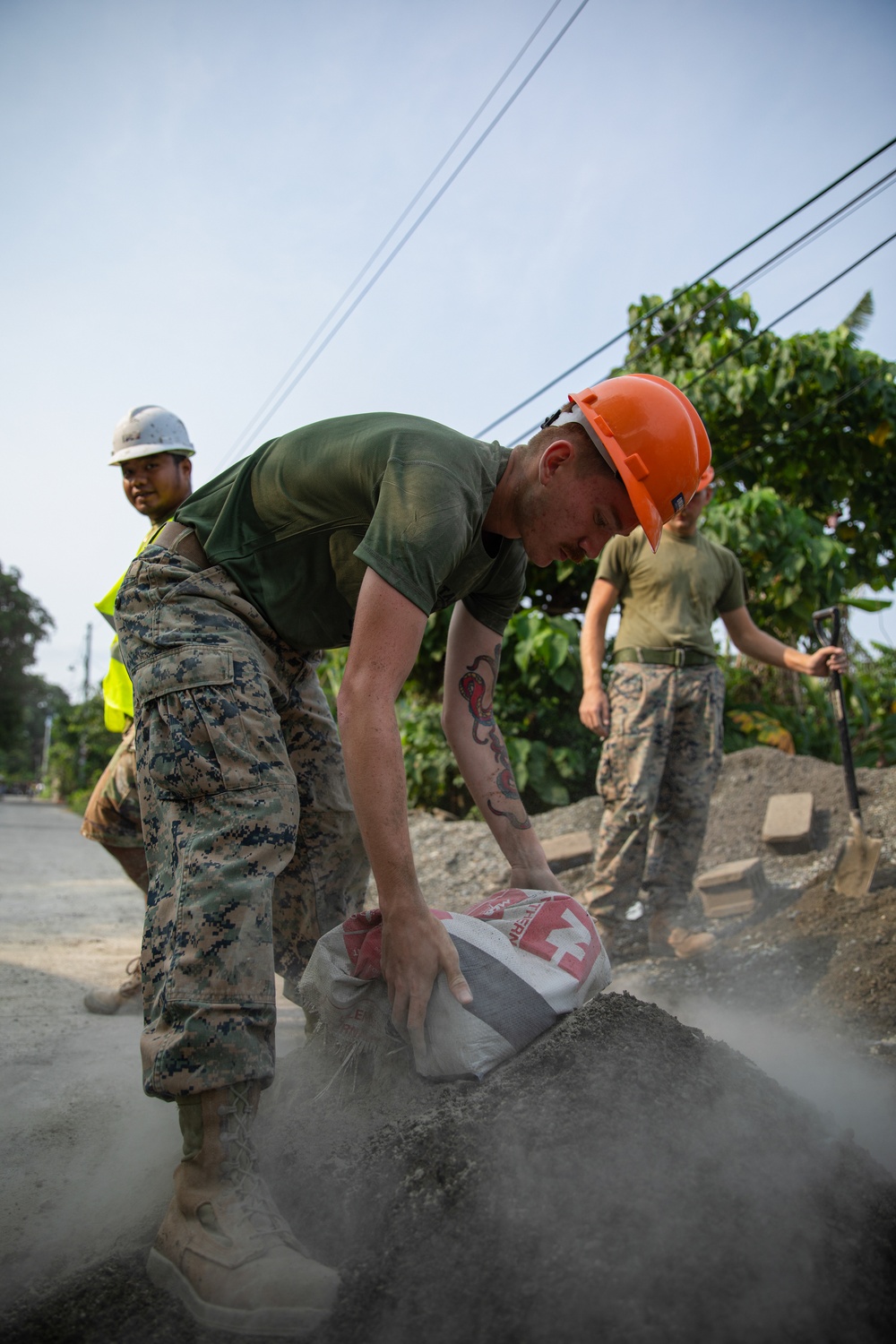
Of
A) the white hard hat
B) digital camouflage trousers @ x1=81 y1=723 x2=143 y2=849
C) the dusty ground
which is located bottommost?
the dusty ground

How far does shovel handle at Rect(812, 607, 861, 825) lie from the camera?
413cm

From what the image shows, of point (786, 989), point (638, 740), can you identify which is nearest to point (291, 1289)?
point (786, 989)

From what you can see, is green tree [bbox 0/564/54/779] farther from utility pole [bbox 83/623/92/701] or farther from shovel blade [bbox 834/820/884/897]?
shovel blade [bbox 834/820/884/897]

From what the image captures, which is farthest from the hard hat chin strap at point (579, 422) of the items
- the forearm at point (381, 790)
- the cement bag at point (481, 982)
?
the cement bag at point (481, 982)

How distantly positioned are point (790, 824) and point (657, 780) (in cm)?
191

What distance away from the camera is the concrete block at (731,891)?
4.35 meters

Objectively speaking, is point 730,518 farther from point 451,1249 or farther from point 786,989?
point 451,1249

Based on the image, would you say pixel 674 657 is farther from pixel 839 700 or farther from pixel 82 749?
pixel 82 749

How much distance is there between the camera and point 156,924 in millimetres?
1637

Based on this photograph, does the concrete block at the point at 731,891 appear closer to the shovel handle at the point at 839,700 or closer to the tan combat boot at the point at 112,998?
the shovel handle at the point at 839,700

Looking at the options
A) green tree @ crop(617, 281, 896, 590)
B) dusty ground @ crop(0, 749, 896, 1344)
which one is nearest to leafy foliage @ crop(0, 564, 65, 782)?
green tree @ crop(617, 281, 896, 590)

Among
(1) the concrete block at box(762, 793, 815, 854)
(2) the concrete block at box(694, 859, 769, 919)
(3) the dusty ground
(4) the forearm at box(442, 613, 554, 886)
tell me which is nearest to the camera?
(3) the dusty ground

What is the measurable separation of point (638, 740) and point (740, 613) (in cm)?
95

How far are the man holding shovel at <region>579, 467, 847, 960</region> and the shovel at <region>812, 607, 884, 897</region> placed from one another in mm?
193
